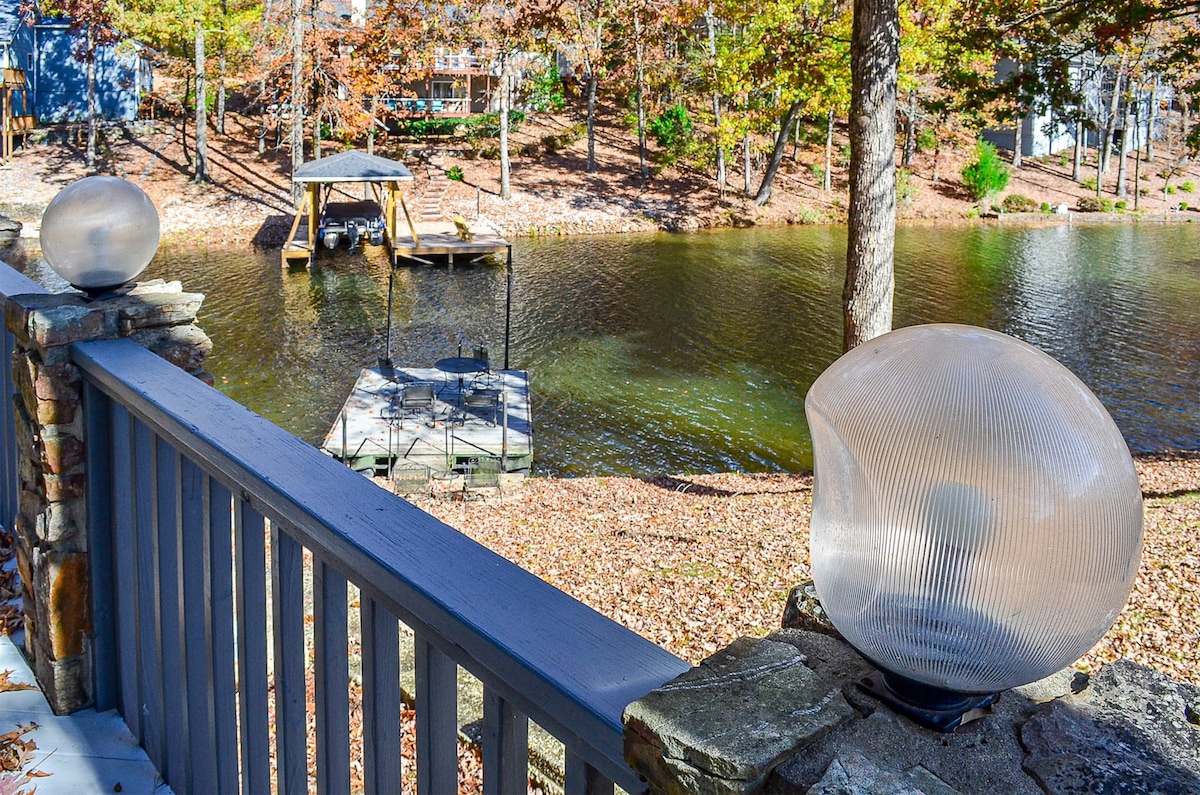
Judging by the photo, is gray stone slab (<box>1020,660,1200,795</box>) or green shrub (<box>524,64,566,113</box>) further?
green shrub (<box>524,64,566,113</box>)

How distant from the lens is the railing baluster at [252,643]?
1913 millimetres

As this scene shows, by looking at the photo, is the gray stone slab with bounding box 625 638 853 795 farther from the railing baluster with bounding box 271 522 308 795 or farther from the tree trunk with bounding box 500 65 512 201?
the tree trunk with bounding box 500 65 512 201

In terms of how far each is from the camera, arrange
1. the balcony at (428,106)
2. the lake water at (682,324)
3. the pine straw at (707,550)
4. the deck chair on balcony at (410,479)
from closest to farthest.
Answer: the pine straw at (707,550), the deck chair on balcony at (410,479), the lake water at (682,324), the balcony at (428,106)

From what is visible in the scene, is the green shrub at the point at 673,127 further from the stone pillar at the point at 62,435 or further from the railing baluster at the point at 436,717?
the railing baluster at the point at 436,717

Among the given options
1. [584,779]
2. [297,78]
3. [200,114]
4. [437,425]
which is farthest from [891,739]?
[200,114]

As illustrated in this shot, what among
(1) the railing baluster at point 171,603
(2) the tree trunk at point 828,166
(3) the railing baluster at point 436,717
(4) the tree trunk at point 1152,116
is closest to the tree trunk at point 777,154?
(2) the tree trunk at point 828,166

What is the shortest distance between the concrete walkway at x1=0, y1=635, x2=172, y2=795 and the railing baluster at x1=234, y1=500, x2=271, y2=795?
586 millimetres

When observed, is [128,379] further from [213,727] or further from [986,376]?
[986,376]

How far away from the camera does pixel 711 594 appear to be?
7273mm

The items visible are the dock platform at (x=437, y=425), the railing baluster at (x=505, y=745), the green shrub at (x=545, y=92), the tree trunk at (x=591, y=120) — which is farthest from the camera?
the green shrub at (x=545, y=92)

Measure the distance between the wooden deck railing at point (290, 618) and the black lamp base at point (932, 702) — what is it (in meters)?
0.25

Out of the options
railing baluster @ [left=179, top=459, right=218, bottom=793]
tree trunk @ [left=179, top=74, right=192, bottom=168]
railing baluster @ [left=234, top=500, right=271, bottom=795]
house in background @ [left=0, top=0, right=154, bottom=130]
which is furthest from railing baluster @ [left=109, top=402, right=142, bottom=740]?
house in background @ [left=0, top=0, right=154, bottom=130]

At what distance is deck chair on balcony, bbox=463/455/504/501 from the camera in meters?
10.5

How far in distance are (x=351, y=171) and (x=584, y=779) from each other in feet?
73.1
